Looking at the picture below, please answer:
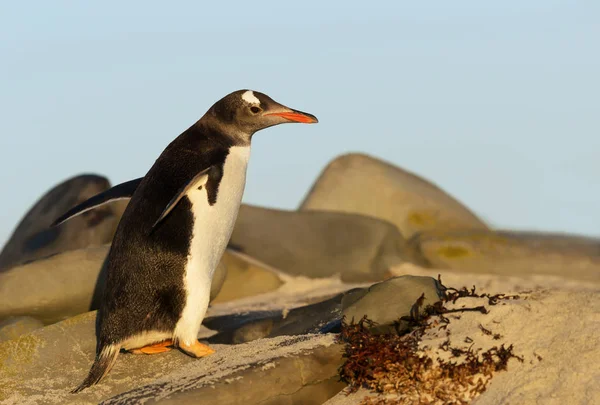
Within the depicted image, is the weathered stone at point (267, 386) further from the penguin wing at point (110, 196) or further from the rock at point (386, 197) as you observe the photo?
the rock at point (386, 197)

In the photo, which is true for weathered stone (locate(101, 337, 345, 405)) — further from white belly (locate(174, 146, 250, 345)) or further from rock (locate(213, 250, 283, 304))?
rock (locate(213, 250, 283, 304))

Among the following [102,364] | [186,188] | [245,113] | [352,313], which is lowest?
[102,364]

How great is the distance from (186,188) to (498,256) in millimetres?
5875

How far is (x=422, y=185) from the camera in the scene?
39.4 feet

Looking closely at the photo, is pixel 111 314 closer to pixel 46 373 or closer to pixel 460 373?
pixel 46 373

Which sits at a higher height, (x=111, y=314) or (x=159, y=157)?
(x=159, y=157)

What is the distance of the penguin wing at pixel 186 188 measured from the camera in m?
5.49

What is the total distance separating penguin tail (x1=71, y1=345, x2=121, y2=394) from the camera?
569 cm

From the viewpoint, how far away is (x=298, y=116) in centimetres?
626

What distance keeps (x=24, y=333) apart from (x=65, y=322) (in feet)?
1.76

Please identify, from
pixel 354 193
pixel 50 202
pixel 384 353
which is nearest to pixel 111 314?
pixel 384 353

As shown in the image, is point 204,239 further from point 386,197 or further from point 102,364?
point 386,197

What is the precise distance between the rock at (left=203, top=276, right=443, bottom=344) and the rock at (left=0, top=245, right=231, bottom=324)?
1012 millimetres

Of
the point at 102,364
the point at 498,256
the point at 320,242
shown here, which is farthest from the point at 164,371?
the point at 498,256
